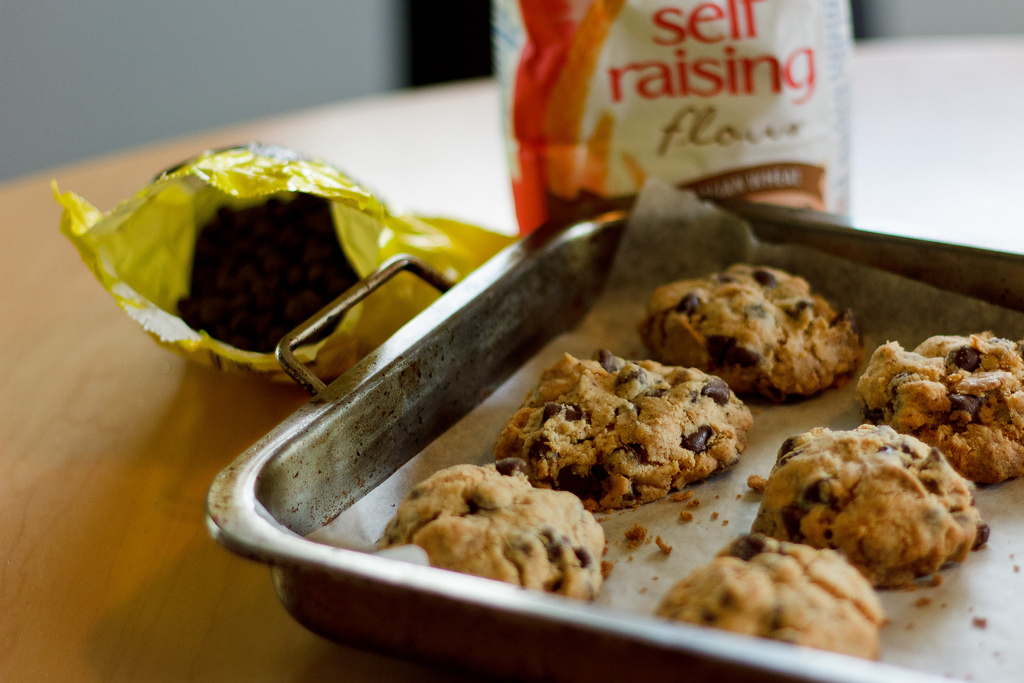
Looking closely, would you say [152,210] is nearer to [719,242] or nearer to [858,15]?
[719,242]

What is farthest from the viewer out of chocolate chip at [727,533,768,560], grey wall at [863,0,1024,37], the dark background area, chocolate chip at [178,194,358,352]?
grey wall at [863,0,1024,37]

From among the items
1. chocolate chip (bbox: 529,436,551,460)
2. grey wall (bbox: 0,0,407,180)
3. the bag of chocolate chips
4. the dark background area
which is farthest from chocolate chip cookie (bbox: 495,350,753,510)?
grey wall (bbox: 0,0,407,180)

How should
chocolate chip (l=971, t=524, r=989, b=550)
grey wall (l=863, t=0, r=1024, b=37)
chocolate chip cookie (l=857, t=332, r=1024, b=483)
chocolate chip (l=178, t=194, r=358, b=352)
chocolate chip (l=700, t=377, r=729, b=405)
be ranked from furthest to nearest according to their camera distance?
grey wall (l=863, t=0, r=1024, b=37), chocolate chip (l=178, t=194, r=358, b=352), chocolate chip (l=700, t=377, r=729, b=405), chocolate chip cookie (l=857, t=332, r=1024, b=483), chocolate chip (l=971, t=524, r=989, b=550)

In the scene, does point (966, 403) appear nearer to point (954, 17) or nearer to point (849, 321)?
point (849, 321)

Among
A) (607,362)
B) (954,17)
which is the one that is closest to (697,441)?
(607,362)

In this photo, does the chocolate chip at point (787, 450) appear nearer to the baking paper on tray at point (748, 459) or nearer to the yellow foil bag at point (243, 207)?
the baking paper on tray at point (748, 459)

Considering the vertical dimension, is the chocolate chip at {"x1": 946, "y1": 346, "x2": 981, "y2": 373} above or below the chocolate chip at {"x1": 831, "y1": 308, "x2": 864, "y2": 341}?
above

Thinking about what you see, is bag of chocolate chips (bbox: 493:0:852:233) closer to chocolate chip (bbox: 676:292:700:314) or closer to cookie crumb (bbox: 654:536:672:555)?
chocolate chip (bbox: 676:292:700:314)
